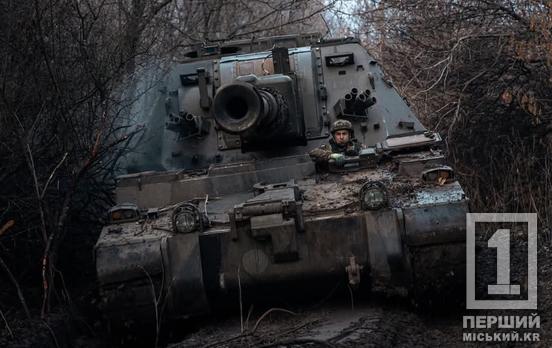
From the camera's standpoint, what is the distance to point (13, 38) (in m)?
6.96

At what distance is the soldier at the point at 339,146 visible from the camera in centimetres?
709

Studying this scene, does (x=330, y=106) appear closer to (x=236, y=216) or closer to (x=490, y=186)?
(x=236, y=216)

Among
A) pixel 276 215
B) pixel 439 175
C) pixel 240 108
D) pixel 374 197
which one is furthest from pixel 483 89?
pixel 276 215

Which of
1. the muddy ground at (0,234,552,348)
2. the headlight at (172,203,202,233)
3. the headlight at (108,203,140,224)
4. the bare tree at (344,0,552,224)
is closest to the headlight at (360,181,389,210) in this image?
the muddy ground at (0,234,552,348)

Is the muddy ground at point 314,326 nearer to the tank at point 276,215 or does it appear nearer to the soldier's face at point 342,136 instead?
the tank at point 276,215

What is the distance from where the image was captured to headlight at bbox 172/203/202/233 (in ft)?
20.3

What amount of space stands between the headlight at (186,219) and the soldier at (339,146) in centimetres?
130

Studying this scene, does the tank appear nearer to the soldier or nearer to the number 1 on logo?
the soldier

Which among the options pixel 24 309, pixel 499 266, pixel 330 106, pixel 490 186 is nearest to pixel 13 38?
pixel 24 309

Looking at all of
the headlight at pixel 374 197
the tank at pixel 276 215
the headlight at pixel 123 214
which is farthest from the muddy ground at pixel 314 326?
the headlight at pixel 123 214

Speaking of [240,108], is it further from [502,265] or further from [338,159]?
[502,265]

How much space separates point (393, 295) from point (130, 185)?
2.31m

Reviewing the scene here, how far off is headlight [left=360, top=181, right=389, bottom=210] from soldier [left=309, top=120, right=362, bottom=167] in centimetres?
97

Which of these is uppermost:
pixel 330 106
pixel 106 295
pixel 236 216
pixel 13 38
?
pixel 13 38
